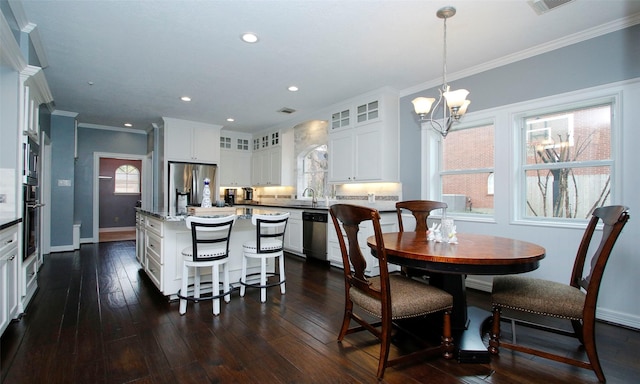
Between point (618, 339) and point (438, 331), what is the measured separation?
4.72 feet

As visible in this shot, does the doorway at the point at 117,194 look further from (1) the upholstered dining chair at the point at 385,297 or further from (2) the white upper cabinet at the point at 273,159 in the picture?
(1) the upholstered dining chair at the point at 385,297

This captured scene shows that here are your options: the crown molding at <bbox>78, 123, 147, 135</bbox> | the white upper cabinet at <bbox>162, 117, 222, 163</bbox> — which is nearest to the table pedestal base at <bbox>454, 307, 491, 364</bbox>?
the white upper cabinet at <bbox>162, 117, 222, 163</bbox>

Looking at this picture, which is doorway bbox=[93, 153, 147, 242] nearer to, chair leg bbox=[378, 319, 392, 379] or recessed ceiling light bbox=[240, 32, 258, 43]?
recessed ceiling light bbox=[240, 32, 258, 43]

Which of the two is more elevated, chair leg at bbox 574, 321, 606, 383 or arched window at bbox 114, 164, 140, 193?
arched window at bbox 114, 164, 140, 193

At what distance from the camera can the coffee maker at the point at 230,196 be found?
7.19m

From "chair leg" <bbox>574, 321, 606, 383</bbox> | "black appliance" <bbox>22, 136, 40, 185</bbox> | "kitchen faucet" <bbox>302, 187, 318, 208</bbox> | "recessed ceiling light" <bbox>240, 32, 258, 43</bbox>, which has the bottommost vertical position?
"chair leg" <bbox>574, 321, 606, 383</bbox>

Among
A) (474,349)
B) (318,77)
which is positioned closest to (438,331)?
(474,349)

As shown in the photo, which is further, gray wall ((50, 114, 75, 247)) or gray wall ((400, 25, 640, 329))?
gray wall ((50, 114, 75, 247))

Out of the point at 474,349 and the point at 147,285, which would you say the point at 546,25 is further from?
the point at 147,285

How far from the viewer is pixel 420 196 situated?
420 cm

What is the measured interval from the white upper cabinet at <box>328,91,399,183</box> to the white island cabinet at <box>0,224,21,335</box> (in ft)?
12.6

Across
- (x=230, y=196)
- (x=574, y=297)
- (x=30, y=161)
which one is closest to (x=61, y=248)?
(x=230, y=196)

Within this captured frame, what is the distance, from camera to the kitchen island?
10.1 ft

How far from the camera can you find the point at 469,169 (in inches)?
151
